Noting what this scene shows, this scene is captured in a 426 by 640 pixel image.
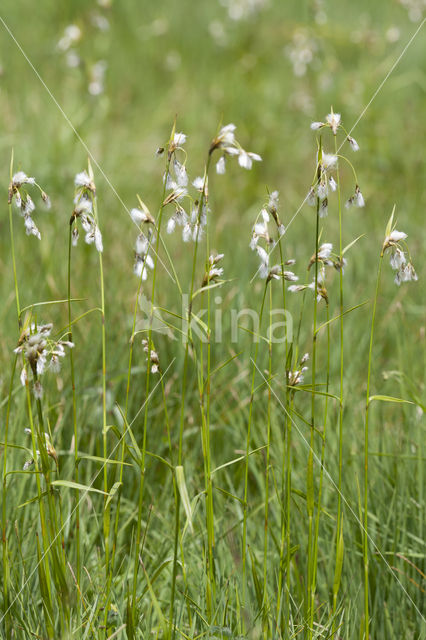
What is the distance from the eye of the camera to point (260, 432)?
207cm

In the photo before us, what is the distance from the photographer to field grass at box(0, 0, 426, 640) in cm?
121

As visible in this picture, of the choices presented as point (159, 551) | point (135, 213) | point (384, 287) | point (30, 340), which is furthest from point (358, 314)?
point (30, 340)

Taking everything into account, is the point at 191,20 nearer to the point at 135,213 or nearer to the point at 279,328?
the point at 279,328

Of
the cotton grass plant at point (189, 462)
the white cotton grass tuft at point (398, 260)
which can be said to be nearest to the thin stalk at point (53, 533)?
the cotton grass plant at point (189, 462)

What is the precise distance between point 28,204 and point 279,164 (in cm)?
373

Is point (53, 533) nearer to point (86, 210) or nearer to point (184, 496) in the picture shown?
point (184, 496)

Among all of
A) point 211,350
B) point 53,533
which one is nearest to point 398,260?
point 53,533

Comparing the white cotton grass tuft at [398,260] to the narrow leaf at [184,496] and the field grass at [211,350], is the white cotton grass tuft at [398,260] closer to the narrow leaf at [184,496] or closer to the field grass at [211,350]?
the field grass at [211,350]

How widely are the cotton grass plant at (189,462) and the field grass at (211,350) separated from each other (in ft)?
0.04

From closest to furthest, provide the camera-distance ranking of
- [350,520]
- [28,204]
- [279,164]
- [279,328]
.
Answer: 1. [28,204]
2. [350,520]
3. [279,328]
4. [279,164]

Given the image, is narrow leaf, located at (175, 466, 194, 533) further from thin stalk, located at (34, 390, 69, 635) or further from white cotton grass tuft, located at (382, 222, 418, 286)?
white cotton grass tuft, located at (382, 222, 418, 286)

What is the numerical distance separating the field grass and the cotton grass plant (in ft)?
0.04

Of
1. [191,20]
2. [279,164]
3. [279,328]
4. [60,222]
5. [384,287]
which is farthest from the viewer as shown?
[191,20]

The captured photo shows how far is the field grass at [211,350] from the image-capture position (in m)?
1.21
